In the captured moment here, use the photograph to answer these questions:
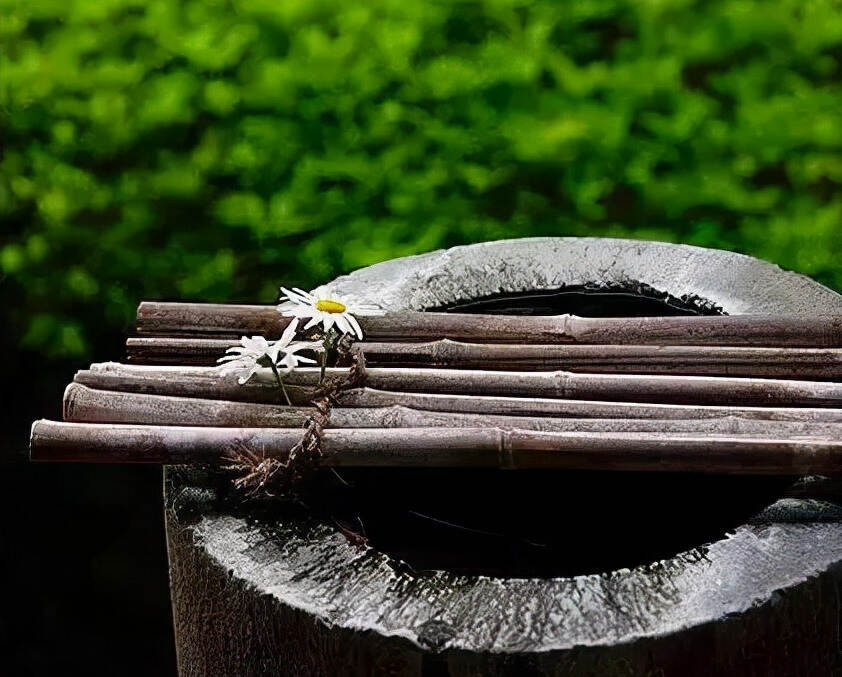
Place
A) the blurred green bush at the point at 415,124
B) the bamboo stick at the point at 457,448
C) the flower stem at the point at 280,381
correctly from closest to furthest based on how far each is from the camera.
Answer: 1. the bamboo stick at the point at 457,448
2. the flower stem at the point at 280,381
3. the blurred green bush at the point at 415,124

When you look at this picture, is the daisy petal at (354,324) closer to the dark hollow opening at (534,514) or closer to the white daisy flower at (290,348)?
the white daisy flower at (290,348)

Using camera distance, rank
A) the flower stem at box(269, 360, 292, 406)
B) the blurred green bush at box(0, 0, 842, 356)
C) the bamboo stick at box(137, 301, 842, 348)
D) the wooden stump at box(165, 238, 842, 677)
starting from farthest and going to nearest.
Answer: the blurred green bush at box(0, 0, 842, 356), the bamboo stick at box(137, 301, 842, 348), the flower stem at box(269, 360, 292, 406), the wooden stump at box(165, 238, 842, 677)

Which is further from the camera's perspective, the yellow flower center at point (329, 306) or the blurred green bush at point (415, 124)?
the blurred green bush at point (415, 124)

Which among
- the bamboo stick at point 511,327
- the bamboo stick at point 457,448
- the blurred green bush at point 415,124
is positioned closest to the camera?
the bamboo stick at point 457,448

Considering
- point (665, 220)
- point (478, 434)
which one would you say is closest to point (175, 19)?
point (665, 220)

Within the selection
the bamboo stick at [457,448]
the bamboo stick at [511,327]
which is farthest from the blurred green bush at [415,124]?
the bamboo stick at [457,448]

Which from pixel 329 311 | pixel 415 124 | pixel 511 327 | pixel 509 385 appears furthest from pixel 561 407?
pixel 415 124

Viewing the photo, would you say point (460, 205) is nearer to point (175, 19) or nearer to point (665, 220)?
point (665, 220)

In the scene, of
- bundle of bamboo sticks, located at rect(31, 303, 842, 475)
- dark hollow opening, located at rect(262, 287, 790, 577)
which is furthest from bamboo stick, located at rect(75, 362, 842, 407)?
dark hollow opening, located at rect(262, 287, 790, 577)

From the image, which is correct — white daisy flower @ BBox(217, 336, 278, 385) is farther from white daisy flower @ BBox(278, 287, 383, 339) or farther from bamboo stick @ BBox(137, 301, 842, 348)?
bamboo stick @ BBox(137, 301, 842, 348)
